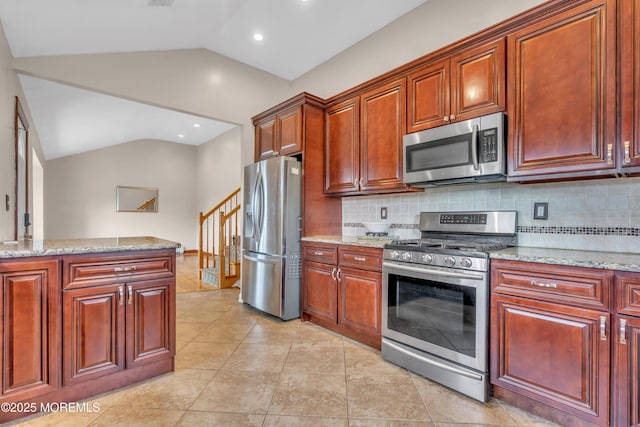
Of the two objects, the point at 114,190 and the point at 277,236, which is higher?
the point at 114,190

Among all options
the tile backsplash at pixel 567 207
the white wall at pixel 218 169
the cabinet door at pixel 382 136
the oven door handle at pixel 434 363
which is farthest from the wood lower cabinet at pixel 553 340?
the white wall at pixel 218 169

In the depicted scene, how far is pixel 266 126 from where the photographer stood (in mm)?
3711

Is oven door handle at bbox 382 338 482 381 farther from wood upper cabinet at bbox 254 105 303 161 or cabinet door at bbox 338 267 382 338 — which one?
wood upper cabinet at bbox 254 105 303 161

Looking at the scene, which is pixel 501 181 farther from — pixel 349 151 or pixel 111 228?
pixel 111 228

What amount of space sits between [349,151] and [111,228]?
7.19 meters

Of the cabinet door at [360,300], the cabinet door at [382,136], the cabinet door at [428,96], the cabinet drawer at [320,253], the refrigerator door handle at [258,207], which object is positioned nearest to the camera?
the cabinet door at [428,96]

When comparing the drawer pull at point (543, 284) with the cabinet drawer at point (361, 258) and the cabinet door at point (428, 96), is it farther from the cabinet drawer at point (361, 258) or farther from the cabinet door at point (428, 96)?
Result: the cabinet door at point (428, 96)

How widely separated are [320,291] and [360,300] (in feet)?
1.72

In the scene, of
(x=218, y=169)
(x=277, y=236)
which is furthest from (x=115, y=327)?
(x=218, y=169)

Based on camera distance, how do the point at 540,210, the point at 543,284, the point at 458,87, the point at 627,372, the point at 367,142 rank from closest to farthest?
the point at 627,372, the point at 543,284, the point at 540,210, the point at 458,87, the point at 367,142

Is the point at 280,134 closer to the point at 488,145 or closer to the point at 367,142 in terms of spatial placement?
the point at 367,142

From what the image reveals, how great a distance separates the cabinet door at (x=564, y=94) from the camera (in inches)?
65.2

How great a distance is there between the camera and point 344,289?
274 centimetres

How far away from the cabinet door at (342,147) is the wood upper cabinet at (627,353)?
201 centimetres
